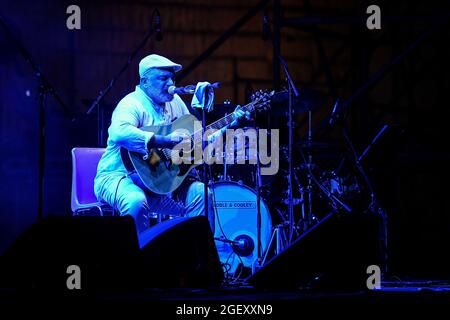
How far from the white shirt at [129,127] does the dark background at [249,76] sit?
213 cm

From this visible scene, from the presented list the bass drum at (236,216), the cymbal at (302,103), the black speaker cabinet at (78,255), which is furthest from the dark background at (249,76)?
the black speaker cabinet at (78,255)

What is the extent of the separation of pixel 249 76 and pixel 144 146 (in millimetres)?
3725

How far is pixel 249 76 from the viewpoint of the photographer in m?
8.57

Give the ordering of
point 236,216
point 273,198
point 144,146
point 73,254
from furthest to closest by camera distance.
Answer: point 273,198 < point 236,216 < point 144,146 < point 73,254

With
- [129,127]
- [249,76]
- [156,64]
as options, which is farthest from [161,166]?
[249,76]

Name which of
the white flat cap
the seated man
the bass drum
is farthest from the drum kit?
the white flat cap

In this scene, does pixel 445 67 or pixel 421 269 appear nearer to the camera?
pixel 421 269

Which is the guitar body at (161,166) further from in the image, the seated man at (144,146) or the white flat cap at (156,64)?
the white flat cap at (156,64)

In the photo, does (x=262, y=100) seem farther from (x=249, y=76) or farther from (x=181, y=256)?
(x=249, y=76)

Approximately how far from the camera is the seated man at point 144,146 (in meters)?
5.07
